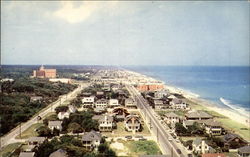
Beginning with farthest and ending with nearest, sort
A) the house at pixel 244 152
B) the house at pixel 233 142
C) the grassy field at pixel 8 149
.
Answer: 1. the house at pixel 233 142
2. the grassy field at pixel 8 149
3. the house at pixel 244 152

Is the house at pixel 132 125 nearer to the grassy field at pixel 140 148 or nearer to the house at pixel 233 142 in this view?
the grassy field at pixel 140 148

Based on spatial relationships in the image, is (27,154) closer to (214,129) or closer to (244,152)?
(244,152)

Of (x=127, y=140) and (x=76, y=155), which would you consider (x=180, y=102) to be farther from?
(x=76, y=155)

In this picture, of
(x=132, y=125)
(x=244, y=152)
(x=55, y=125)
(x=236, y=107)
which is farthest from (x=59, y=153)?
(x=236, y=107)

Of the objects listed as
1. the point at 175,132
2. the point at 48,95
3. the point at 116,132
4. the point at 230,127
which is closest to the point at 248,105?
the point at 230,127

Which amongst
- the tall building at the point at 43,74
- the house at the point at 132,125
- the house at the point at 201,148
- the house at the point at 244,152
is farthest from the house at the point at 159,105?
the tall building at the point at 43,74
